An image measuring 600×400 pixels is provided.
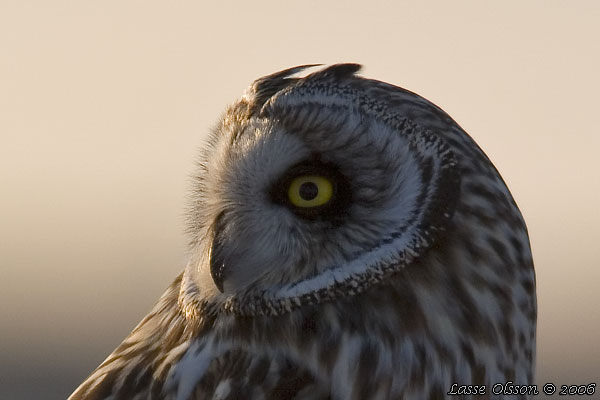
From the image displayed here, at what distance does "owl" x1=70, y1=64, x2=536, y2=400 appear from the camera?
233 inches

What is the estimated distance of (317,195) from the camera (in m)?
5.86

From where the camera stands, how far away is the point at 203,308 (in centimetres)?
606

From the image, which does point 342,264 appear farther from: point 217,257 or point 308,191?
point 217,257

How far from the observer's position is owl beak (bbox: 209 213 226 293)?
5895 millimetres

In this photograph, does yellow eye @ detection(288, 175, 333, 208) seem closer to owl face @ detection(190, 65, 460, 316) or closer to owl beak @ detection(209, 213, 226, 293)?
owl face @ detection(190, 65, 460, 316)

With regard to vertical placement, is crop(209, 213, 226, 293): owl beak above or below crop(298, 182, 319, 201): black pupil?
below

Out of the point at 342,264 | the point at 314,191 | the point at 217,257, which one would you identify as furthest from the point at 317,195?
the point at 217,257

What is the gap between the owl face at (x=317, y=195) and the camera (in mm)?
5902

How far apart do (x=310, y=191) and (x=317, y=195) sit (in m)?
0.03

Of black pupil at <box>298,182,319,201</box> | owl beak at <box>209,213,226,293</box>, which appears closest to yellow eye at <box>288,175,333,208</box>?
black pupil at <box>298,182,319,201</box>

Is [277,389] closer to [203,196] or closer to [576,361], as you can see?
[203,196]

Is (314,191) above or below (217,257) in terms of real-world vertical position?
above

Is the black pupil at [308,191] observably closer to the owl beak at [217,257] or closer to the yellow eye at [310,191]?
the yellow eye at [310,191]

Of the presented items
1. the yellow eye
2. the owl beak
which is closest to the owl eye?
the yellow eye
